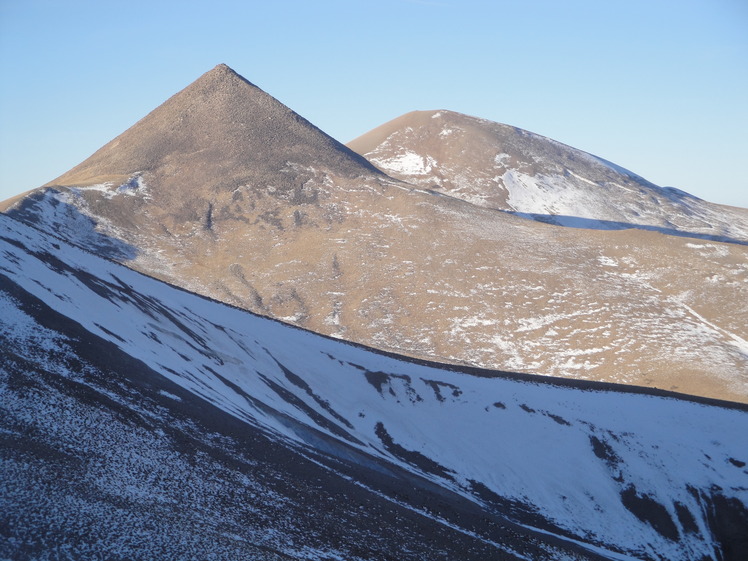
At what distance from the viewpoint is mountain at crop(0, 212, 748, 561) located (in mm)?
23109

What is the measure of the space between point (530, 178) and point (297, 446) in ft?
386

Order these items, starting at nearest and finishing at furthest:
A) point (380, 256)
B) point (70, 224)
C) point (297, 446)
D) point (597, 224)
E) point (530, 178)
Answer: point (297, 446) < point (70, 224) < point (380, 256) < point (597, 224) < point (530, 178)

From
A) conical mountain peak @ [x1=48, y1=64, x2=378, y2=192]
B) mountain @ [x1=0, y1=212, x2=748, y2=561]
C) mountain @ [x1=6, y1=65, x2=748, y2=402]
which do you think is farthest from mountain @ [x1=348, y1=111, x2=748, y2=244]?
mountain @ [x1=0, y1=212, x2=748, y2=561]

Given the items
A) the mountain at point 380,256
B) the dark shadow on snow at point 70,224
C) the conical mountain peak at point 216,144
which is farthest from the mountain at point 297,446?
the conical mountain peak at point 216,144

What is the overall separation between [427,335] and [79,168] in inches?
2711

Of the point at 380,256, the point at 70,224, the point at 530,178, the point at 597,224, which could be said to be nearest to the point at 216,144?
the point at 70,224

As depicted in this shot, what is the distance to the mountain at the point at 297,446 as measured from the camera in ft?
75.8

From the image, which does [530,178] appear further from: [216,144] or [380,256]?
[380,256]

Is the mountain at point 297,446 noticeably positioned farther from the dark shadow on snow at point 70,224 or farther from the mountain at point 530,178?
the mountain at point 530,178

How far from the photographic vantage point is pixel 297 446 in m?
34.1

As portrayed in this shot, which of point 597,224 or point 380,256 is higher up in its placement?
point 597,224

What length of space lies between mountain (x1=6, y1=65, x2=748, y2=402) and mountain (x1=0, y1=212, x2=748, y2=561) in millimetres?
18193

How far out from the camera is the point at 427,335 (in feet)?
243

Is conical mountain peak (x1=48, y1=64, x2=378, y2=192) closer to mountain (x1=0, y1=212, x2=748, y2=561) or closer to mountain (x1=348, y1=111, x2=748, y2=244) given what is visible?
mountain (x1=348, y1=111, x2=748, y2=244)
